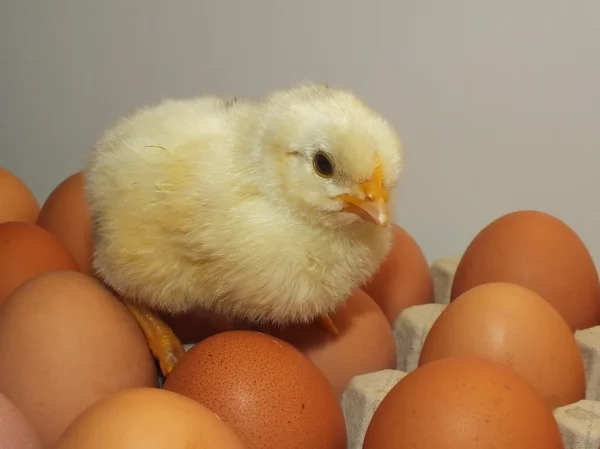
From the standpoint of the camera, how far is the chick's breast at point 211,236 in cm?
95

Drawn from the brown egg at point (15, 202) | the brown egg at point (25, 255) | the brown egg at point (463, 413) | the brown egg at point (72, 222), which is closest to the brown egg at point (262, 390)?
the brown egg at point (463, 413)

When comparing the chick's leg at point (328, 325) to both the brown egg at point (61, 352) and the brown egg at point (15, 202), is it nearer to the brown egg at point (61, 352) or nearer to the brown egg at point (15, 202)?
the brown egg at point (61, 352)

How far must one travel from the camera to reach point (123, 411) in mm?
698

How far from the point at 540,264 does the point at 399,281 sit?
222mm

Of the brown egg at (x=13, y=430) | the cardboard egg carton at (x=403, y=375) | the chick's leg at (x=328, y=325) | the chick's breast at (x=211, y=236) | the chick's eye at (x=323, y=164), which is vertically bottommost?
the cardboard egg carton at (x=403, y=375)

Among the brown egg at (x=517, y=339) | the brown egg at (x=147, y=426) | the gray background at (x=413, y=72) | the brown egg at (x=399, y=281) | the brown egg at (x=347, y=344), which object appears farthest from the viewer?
the gray background at (x=413, y=72)

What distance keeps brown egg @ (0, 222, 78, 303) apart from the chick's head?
13.5 inches

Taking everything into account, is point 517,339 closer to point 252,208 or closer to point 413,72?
point 252,208

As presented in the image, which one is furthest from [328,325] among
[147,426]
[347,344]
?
[147,426]

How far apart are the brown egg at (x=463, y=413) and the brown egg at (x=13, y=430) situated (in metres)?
0.32

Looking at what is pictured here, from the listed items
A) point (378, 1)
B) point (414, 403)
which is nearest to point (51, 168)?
point (378, 1)

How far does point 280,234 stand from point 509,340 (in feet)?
0.92

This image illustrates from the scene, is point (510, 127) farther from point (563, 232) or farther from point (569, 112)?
point (563, 232)

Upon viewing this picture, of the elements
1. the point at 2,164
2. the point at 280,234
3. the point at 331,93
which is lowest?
the point at 2,164
